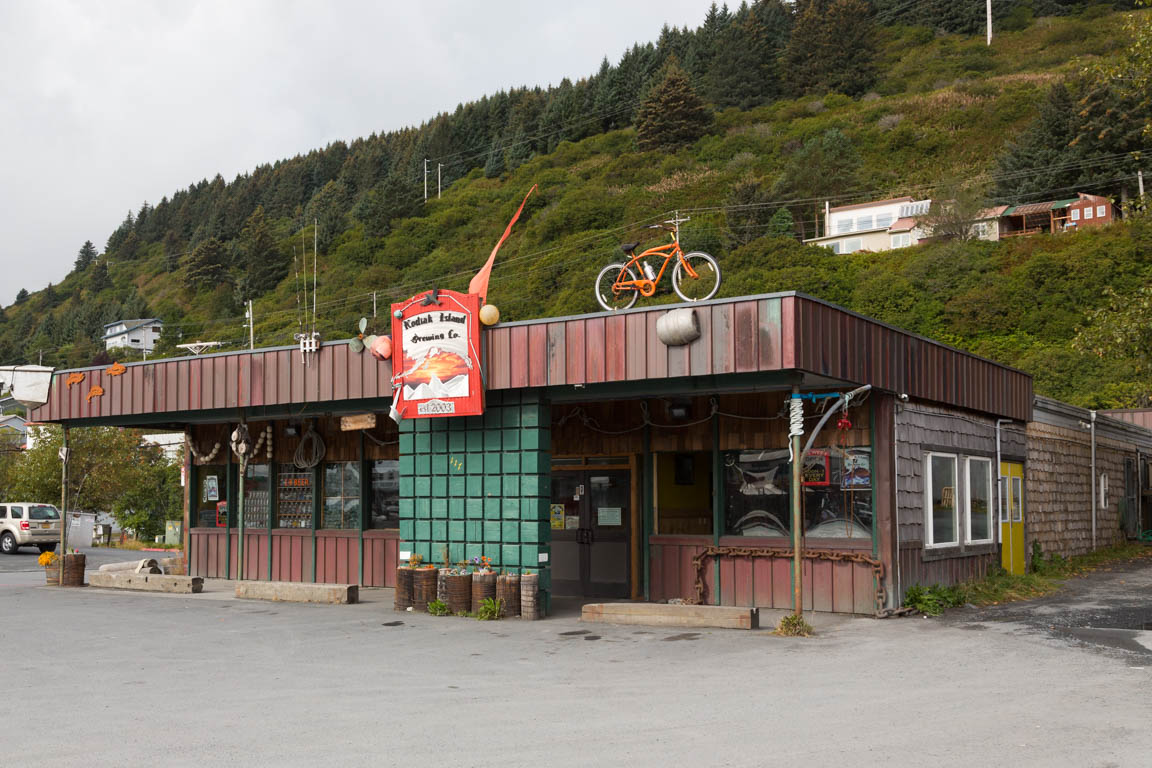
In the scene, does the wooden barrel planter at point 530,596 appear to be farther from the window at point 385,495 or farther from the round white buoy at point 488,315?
the window at point 385,495

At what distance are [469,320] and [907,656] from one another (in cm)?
706

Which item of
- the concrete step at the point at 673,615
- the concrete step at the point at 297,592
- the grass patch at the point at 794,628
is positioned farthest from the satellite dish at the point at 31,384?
the grass patch at the point at 794,628

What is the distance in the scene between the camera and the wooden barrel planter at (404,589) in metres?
14.9

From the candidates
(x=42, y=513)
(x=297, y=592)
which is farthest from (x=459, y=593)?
(x=42, y=513)

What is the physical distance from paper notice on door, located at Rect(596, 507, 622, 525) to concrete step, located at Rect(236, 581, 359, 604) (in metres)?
3.88

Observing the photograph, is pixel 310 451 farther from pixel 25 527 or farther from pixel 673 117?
pixel 673 117

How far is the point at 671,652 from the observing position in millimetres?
10961

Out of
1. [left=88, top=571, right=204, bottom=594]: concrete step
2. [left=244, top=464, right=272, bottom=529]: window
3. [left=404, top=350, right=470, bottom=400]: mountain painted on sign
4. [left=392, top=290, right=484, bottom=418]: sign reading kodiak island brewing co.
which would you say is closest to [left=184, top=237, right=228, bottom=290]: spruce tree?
[left=244, top=464, right=272, bottom=529]: window

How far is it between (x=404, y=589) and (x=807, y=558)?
18.7 feet

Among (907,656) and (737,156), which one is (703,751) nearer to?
(907,656)

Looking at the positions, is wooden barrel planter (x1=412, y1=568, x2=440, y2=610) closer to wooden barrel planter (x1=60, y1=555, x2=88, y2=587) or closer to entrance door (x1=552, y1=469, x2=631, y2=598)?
entrance door (x1=552, y1=469, x2=631, y2=598)

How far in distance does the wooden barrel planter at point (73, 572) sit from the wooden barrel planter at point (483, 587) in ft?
31.4

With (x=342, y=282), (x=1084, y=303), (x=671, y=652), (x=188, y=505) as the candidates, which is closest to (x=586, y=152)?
(x=342, y=282)

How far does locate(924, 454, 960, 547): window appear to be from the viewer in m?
14.8
